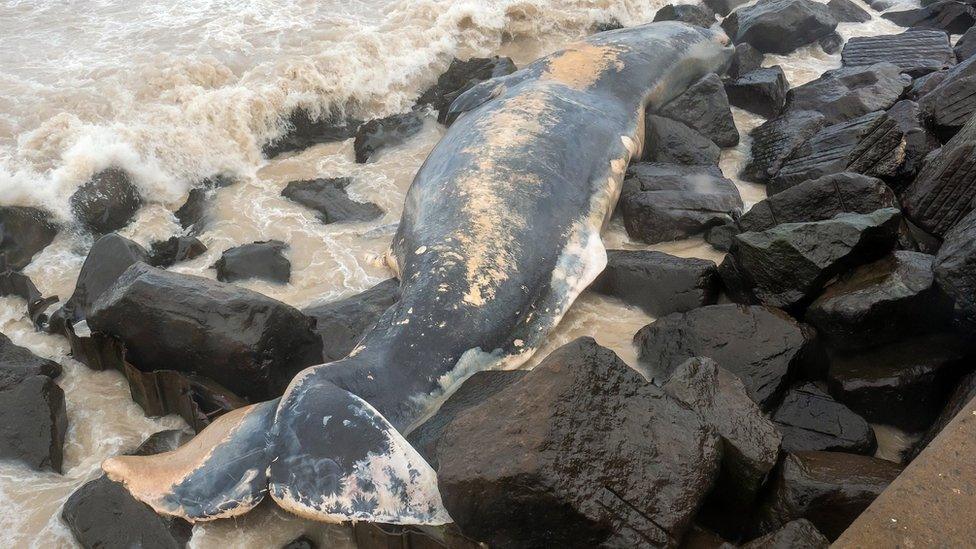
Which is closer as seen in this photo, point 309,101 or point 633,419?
point 633,419

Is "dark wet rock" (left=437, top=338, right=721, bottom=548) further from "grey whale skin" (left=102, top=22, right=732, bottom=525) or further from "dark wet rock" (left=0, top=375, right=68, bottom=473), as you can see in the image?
"dark wet rock" (left=0, top=375, right=68, bottom=473)

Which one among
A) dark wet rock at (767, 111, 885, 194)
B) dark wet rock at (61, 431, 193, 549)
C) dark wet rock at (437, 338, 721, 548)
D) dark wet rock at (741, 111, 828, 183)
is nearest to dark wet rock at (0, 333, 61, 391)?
dark wet rock at (61, 431, 193, 549)

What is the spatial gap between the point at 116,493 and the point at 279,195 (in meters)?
3.61

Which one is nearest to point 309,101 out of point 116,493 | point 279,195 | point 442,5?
point 279,195

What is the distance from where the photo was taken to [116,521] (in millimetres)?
3547

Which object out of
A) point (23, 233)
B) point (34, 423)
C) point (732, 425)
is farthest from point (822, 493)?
point (23, 233)

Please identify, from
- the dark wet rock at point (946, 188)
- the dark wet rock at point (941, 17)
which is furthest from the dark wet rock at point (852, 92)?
the dark wet rock at point (941, 17)

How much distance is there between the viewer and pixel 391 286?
5.21 metres

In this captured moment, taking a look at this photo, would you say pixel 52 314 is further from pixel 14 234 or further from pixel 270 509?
pixel 270 509

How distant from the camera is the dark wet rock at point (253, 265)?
18.2ft

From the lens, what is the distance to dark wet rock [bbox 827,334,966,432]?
13.1 feet

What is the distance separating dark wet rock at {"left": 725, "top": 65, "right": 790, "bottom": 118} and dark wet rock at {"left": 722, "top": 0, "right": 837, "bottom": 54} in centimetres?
Answer: 146

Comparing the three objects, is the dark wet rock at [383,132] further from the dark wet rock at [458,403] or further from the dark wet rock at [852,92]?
the dark wet rock at [852,92]

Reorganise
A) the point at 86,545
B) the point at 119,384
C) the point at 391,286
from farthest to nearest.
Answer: the point at 391,286
the point at 119,384
the point at 86,545
